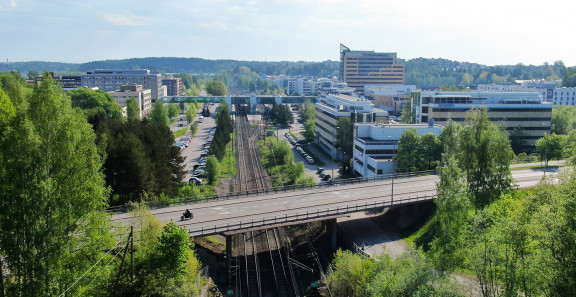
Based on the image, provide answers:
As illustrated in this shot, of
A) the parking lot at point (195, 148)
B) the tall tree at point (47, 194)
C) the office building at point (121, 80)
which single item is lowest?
the parking lot at point (195, 148)

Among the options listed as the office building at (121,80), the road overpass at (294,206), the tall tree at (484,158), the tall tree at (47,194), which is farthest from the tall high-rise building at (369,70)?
the tall tree at (47,194)

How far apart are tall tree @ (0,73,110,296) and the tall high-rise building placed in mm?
160104

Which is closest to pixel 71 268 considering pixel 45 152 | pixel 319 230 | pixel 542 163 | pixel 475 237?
pixel 45 152

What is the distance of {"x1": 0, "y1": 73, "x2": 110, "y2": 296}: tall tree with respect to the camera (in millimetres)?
14578

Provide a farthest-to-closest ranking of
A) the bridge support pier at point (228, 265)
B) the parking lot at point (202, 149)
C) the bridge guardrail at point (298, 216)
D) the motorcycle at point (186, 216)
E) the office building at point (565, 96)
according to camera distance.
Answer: the office building at point (565, 96) → the parking lot at point (202, 149) → the motorcycle at point (186, 216) → the bridge support pier at point (228, 265) → the bridge guardrail at point (298, 216)

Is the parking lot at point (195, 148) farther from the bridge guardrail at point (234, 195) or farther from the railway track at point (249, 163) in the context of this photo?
the bridge guardrail at point (234, 195)

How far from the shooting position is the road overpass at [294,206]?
101ft

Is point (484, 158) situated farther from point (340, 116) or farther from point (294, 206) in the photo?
point (340, 116)

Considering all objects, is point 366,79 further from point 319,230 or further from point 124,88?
point 319,230

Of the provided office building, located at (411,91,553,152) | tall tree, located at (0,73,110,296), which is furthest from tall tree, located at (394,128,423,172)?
tall tree, located at (0,73,110,296)

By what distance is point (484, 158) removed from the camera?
1193 inches

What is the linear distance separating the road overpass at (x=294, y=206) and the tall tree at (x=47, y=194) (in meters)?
13.0

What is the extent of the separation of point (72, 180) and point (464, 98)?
63486 millimetres

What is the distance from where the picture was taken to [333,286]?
2681cm
